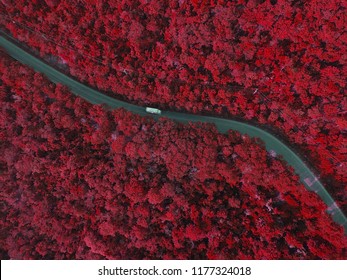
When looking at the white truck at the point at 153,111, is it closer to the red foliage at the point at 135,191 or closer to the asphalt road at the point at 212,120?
the asphalt road at the point at 212,120

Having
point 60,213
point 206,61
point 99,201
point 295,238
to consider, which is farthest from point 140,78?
point 295,238

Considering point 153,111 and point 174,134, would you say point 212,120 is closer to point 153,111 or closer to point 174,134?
point 174,134

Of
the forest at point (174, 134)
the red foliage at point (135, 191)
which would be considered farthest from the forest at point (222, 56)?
the red foliage at point (135, 191)

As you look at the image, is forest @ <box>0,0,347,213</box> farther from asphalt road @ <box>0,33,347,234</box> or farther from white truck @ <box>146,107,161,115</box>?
asphalt road @ <box>0,33,347,234</box>

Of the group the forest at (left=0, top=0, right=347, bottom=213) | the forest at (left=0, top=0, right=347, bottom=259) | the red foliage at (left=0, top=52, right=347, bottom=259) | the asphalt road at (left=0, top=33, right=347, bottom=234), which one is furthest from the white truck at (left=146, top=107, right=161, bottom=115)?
the red foliage at (left=0, top=52, right=347, bottom=259)

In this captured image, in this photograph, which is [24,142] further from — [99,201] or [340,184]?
[340,184]

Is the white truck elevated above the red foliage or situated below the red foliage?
above
